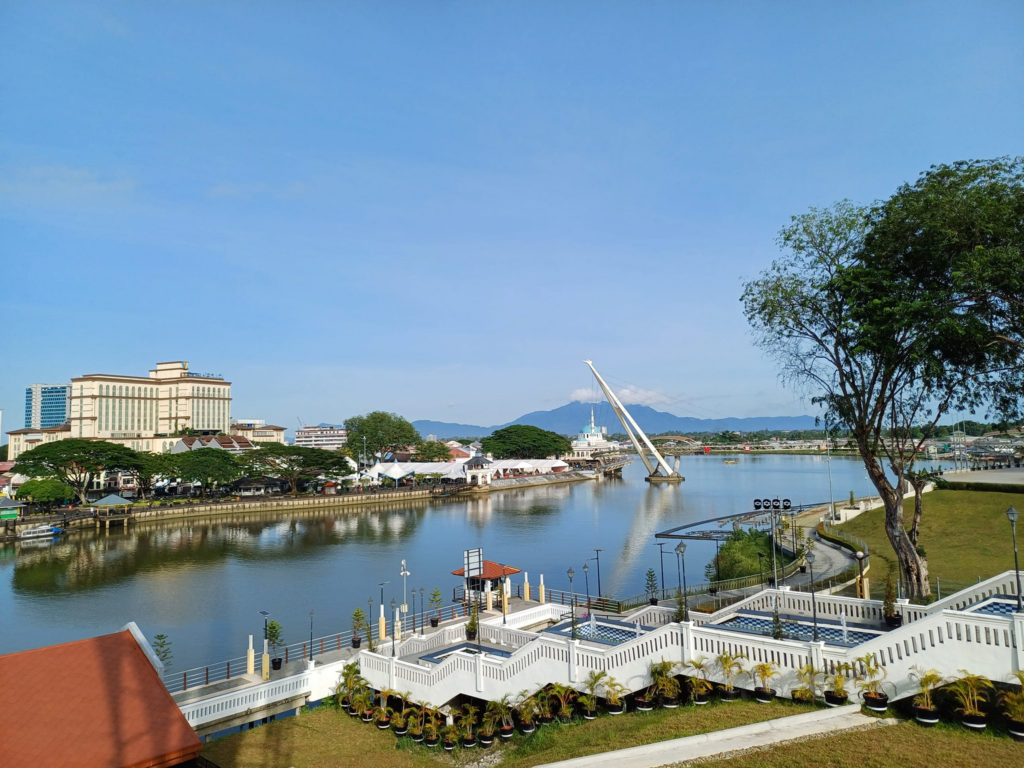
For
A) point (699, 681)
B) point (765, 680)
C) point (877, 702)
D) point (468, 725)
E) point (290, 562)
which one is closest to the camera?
point (877, 702)

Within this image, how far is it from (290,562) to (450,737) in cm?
2565

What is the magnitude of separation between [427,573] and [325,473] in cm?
3769

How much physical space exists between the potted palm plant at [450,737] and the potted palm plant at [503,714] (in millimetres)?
656

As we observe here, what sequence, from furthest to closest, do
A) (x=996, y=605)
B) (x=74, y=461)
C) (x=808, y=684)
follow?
(x=74, y=461) < (x=996, y=605) < (x=808, y=684)

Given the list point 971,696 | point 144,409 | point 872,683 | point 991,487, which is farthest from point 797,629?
point 144,409

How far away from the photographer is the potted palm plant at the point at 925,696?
766 centimetres

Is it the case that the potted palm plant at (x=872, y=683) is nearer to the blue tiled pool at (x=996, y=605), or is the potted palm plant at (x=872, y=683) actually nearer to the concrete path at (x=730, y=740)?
the concrete path at (x=730, y=740)

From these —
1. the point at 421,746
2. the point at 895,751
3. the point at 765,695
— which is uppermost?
the point at 895,751

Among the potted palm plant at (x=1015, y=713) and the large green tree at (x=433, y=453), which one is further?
the large green tree at (x=433, y=453)

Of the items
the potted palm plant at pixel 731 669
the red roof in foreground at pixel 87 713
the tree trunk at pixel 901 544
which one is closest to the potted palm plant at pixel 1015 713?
the potted palm plant at pixel 731 669

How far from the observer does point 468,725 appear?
455 inches

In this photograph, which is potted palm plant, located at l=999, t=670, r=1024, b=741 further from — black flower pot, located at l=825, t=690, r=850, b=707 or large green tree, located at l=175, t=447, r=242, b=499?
large green tree, located at l=175, t=447, r=242, b=499

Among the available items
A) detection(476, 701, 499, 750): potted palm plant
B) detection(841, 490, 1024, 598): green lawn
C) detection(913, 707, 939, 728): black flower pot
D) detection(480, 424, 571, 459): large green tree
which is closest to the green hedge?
detection(841, 490, 1024, 598): green lawn

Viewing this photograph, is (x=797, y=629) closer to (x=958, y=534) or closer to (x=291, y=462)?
(x=958, y=534)
